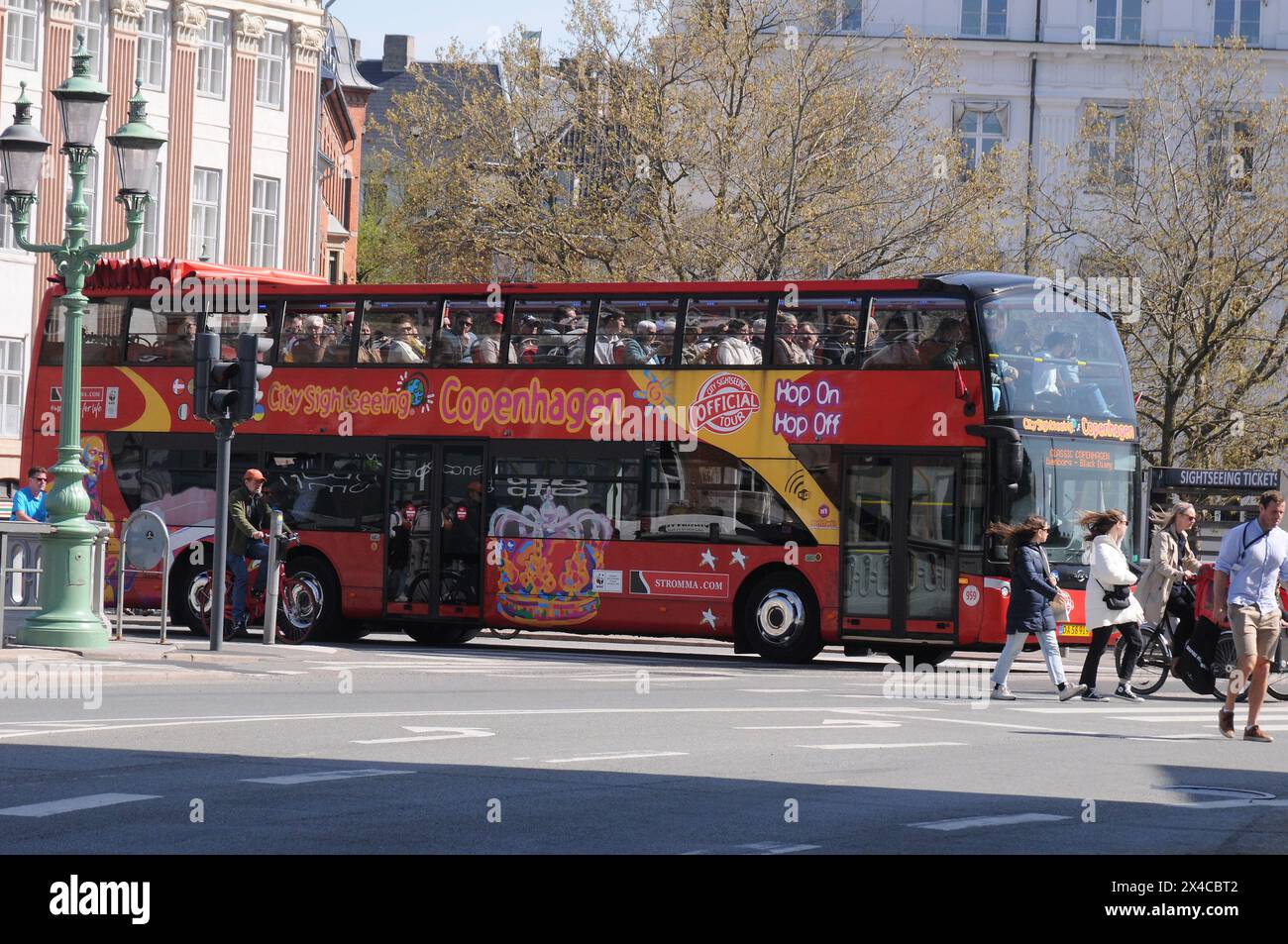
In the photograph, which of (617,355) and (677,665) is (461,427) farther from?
(677,665)

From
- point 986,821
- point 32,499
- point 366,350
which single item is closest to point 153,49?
point 366,350

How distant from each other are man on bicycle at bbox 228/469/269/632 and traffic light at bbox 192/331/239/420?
301 centimetres

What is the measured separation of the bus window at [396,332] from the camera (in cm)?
2483

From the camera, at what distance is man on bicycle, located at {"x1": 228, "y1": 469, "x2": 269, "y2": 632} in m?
23.9

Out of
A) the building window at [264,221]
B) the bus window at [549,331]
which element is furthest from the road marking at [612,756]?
the building window at [264,221]

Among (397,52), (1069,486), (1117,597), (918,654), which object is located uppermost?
(397,52)

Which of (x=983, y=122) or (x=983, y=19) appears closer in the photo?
(x=983, y=122)

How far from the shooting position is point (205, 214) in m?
51.1

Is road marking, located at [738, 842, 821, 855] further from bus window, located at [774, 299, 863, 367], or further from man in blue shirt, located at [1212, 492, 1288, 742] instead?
bus window, located at [774, 299, 863, 367]

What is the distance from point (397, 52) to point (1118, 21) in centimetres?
5090

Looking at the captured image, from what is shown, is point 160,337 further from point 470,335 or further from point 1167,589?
point 1167,589

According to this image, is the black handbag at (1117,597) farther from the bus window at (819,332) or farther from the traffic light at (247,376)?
the traffic light at (247,376)
